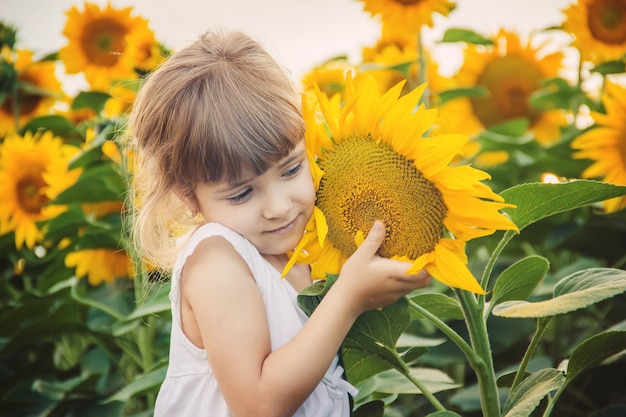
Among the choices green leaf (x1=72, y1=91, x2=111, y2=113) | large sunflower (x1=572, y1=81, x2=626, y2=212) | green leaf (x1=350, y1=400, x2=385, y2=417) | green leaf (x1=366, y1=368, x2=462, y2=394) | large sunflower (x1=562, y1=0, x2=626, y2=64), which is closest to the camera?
green leaf (x1=350, y1=400, x2=385, y2=417)

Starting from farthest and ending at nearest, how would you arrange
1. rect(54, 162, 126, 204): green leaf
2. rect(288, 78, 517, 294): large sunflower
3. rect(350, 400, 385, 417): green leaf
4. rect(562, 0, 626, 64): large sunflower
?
rect(562, 0, 626, 64): large sunflower, rect(54, 162, 126, 204): green leaf, rect(350, 400, 385, 417): green leaf, rect(288, 78, 517, 294): large sunflower

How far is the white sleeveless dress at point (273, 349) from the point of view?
1.13 metres

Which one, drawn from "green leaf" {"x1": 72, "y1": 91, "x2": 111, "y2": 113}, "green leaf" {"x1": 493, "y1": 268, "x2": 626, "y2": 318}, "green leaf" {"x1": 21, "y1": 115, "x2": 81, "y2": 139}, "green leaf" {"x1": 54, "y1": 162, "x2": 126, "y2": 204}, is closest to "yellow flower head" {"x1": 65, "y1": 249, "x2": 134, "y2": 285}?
"green leaf" {"x1": 54, "y1": 162, "x2": 126, "y2": 204}

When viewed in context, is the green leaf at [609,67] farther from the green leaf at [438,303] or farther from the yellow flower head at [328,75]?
the green leaf at [438,303]

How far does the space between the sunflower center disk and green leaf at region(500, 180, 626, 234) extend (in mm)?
122

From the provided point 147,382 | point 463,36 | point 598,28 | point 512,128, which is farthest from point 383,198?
point 512,128

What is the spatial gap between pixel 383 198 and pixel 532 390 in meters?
0.31

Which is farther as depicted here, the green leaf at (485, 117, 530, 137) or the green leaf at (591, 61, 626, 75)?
the green leaf at (485, 117, 530, 137)

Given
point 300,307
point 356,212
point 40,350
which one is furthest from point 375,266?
point 40,350

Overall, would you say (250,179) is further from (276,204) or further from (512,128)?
(512,128)

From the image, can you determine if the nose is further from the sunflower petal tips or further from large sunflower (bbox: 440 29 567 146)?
large sunflower (bbox: 440 29 567 146)

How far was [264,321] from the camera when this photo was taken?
3.55 feet

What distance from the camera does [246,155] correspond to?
108cm

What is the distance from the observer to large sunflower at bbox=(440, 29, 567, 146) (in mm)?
2648
